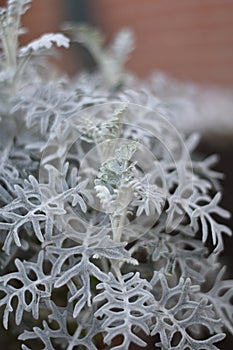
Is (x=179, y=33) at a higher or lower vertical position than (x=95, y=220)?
higher

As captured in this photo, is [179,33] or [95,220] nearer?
[95,220]

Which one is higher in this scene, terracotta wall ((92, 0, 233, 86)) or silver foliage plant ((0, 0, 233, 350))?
terracotta wall ((92, 0, 233, 86))

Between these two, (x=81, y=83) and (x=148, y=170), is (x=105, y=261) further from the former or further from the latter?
(x=81, y=83)

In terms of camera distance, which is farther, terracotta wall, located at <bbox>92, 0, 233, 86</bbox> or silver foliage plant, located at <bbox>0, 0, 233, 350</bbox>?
terracotta wall, located at <bbox>92, 0, 233, 86</bbox>

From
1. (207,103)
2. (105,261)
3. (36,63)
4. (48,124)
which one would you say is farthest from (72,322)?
(207,103)
